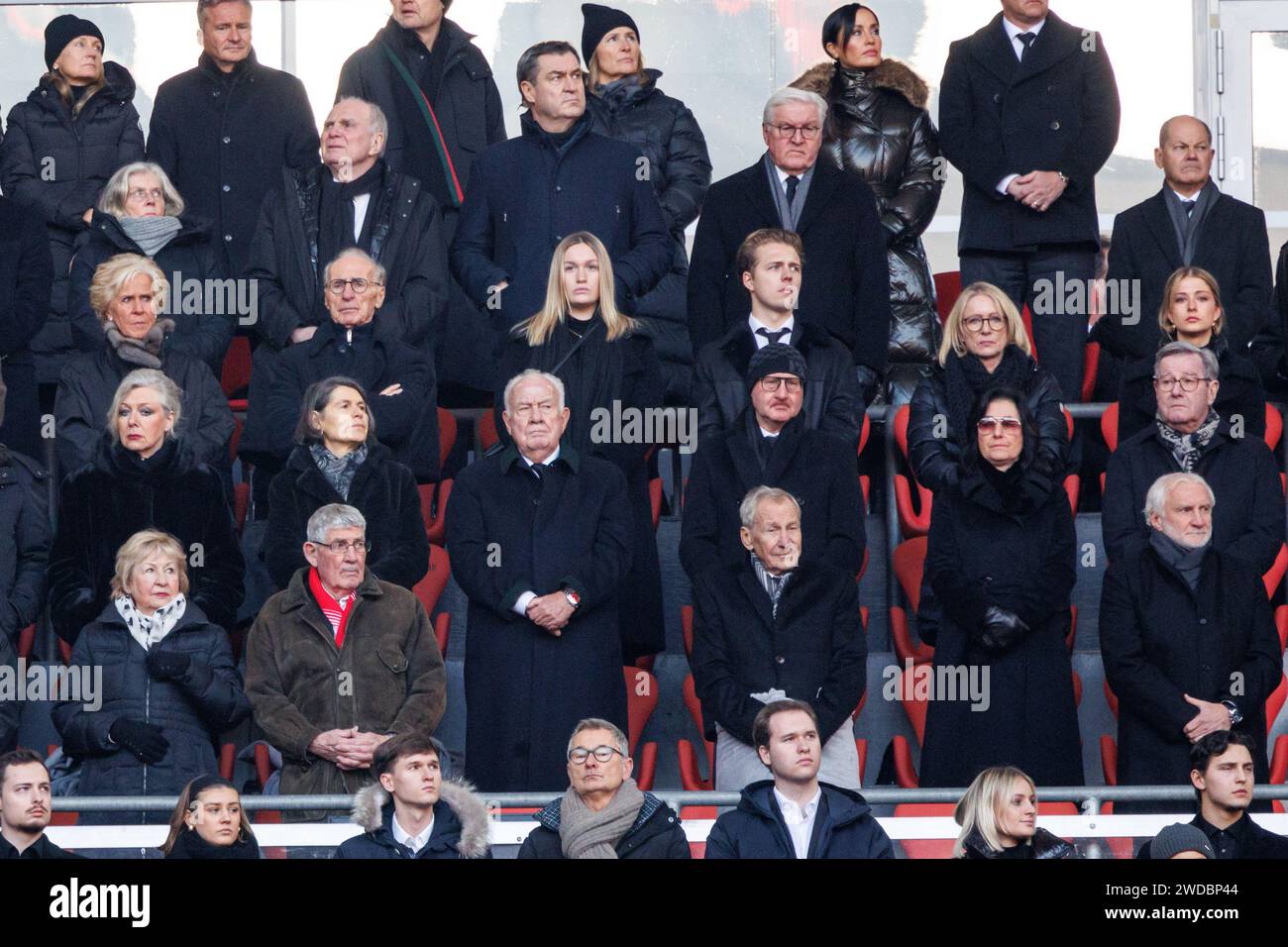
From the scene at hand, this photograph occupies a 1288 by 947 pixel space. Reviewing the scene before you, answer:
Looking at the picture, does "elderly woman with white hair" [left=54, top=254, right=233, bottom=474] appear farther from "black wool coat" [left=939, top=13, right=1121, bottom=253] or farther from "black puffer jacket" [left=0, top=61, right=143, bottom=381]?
"black wool coat" [left=939, top=13, right=1121, bottom=253]

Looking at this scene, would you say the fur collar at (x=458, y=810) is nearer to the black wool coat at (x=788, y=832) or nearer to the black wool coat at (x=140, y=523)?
the black wool coat at (x=788, y=832)

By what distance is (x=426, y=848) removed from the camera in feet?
28.8

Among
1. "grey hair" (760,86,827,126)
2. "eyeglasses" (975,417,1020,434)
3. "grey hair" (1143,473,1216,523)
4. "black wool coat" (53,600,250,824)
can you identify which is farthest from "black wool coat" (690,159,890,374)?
"black wool coat" (53,600,250,824)

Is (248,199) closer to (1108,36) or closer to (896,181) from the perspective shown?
(896,181)

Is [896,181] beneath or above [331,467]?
above

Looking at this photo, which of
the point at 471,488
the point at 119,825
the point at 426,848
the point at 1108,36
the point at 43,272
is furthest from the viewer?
the point at 1108,36

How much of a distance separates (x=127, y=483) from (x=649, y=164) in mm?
2771

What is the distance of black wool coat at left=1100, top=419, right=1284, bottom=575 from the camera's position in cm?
1021

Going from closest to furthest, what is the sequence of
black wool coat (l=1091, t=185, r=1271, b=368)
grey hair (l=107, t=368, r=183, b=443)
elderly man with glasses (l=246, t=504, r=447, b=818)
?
1. elderly man with glasses (l=246, t=504, r=447, b=818)
2. grey hair (l=107, t=368, r=183, b=443)
3. black wool coat (l=1091, t=185, r=1271, b=368)

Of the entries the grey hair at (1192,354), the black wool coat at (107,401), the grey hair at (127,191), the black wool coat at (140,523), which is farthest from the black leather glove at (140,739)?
the grey hair at (1192,354)

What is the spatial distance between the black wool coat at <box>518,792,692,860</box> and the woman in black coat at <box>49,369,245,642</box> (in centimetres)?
195

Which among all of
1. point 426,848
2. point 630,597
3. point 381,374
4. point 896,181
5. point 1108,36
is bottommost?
point 426,848

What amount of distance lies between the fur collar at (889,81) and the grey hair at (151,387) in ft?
10.2

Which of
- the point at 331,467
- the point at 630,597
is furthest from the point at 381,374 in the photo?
the point at 630,597
